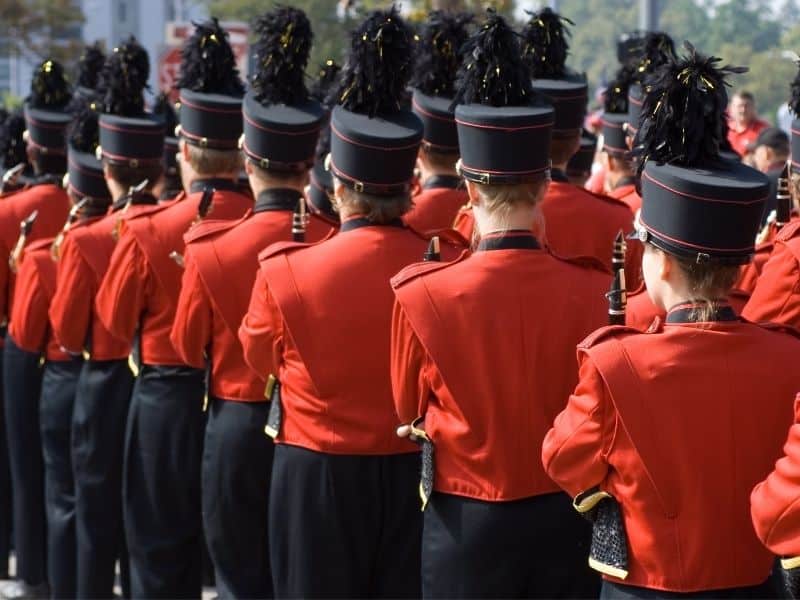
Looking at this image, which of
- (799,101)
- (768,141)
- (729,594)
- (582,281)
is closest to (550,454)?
(729,594)

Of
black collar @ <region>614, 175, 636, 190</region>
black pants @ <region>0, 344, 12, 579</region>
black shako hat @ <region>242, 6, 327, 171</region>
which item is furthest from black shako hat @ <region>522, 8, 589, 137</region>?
black pants @ <region>0, 344, 12, 579</region>

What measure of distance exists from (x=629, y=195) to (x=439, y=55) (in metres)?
1.05

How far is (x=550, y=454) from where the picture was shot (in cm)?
395

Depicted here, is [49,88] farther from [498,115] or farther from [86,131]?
[498,115]

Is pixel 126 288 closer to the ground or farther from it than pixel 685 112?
closer to the ground

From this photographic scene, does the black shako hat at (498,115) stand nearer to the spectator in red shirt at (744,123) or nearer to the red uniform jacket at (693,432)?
the red uniform jacket at (693,432)

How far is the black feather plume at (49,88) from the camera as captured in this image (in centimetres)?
852

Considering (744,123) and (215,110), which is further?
(744,123)

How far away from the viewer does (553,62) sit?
6773mm

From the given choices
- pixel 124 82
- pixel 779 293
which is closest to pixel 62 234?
pixel 124 82

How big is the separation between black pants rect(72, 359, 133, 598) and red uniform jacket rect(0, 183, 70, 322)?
1193 millimetres

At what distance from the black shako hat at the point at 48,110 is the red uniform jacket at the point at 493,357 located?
13.7 ft

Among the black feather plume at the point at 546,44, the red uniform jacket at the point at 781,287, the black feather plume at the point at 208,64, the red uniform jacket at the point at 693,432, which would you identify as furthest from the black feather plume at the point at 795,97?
the black feather plume at the point at 208,64

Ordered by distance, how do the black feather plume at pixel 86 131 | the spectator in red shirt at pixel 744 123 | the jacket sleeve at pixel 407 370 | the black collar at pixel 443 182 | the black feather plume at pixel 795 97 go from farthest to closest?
1. the spectator in red shirt at pixel 744 123
2. the black feather plume at pixel 86 131
3. the black collar at pixel 443 182
4. the black feather plume at pixel 795 97
5. the jacket sleeve at pixel 407 370
